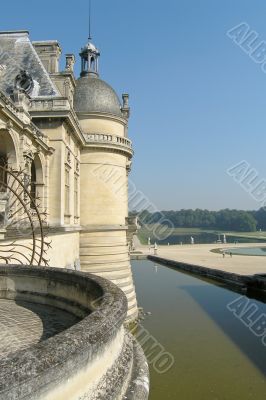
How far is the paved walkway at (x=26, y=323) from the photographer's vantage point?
3885 mm

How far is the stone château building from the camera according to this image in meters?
15.7

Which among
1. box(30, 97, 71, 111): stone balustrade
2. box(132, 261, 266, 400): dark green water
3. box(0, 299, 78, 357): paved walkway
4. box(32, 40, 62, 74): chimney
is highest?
box(32, 40, 62, 74): chimney

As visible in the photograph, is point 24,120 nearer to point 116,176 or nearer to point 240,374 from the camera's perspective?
point 116,176

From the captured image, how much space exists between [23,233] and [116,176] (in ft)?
36.2

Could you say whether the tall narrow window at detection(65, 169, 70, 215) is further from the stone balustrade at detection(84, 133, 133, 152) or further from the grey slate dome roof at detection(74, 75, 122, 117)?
the grey slate dome roof at detection(74, 75, 122, 117)

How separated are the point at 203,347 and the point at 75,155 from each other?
11.3m

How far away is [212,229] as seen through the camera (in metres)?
163

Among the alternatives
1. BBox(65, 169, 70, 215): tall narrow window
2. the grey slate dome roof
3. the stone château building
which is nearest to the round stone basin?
the stone château building

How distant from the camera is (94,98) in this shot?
2098 cm

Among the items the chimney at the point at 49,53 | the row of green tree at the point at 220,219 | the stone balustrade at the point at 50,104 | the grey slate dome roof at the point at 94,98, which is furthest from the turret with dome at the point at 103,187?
the row of green tree at the point at 220,219

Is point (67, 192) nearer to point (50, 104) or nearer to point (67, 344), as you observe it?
point (50, 104)

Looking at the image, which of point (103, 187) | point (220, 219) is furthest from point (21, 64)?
point (220, 219)

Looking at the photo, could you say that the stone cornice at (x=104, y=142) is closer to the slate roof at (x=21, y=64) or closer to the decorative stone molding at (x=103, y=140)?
the decorative stone molding at (x=103, y=140)

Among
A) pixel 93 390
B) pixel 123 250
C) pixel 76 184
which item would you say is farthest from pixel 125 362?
pixel 123 250
